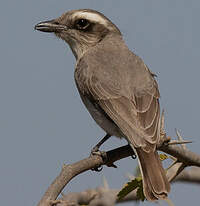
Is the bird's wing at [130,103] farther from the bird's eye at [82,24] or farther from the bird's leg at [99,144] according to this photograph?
the bird's eye at [82,24]

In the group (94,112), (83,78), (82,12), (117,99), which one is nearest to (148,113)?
(117,99)

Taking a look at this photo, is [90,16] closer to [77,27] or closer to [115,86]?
[77,27]

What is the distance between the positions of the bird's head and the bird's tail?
8.60 feet

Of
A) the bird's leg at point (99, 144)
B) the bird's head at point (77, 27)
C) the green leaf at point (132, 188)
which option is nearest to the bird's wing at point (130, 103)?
the bird's leg at point (99, 144)

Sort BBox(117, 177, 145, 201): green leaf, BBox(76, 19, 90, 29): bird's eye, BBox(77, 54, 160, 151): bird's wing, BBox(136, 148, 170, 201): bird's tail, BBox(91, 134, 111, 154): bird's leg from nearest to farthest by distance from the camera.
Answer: BBox(117, 177, 145, 201): green leaf, BBox(136, 148, 170, 201): bird's tail, BBox(77, 54, 160, 151): bird's wing, BBox(91, 134, 111, 154): bird's leg, BBox(76, 19, 90, 29): bird's eye

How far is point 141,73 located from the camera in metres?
5.57

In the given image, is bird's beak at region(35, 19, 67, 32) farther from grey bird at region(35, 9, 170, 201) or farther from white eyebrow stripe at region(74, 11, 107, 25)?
white eyebrow stripe at region(74, 11, 107, 25)

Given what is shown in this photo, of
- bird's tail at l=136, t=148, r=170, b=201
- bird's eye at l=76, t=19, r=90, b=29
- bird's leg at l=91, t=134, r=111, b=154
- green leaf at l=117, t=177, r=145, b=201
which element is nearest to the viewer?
green leaf at l=117, t=177, r=145, b=201

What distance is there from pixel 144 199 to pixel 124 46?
10.6 feet

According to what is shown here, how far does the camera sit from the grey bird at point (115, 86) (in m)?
4.24

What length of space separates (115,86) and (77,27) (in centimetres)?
181

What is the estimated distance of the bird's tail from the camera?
12.1 ft

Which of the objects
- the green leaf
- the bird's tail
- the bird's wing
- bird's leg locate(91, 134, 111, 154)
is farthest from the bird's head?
the green leaf

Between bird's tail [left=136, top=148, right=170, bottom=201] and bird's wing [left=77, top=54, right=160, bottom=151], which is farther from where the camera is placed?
bird's wing [left=77, top=54, right=160, bottom=151]
